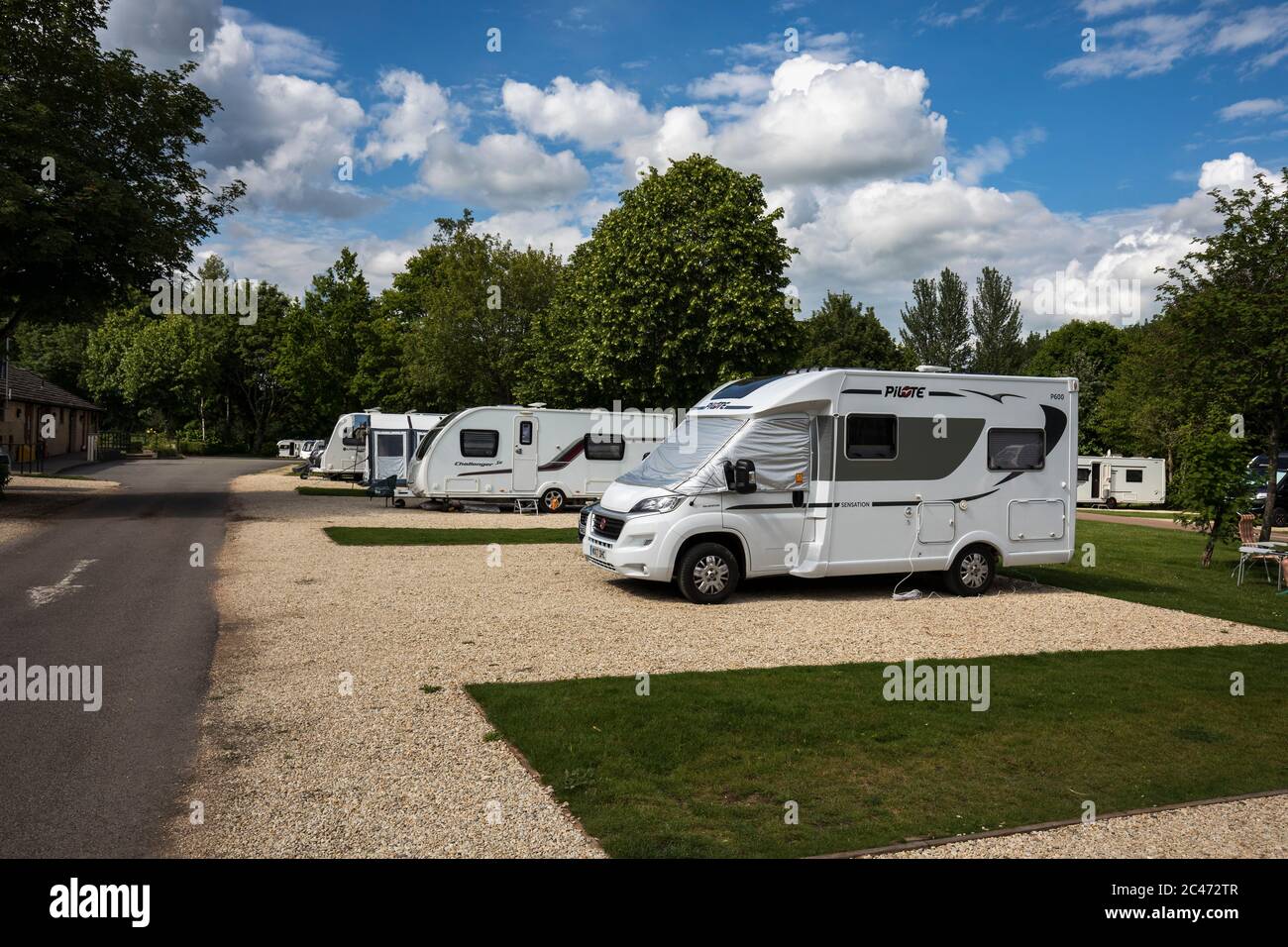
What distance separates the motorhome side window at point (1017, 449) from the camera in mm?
12664

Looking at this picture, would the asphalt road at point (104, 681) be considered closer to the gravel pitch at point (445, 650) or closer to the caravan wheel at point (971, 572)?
the gravel pitch at point (445, 650)

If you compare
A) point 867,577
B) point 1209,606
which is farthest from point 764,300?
point 1209,606

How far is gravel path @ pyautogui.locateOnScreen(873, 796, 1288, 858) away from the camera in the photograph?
15.1 ft

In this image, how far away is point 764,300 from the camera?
2648cm

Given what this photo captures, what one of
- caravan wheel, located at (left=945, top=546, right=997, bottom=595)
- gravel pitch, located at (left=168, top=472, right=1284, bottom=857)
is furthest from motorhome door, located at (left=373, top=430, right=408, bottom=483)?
caravan wheel, located at (left=945, top=546, right=997, bottom=595)

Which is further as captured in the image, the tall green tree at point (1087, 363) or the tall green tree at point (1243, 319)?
the tall green tree at point (1087, 363)

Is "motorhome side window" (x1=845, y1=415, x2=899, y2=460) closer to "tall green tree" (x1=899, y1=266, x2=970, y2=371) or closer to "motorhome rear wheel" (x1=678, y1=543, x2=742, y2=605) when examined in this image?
"motorhome rear wheel" (x1=678, y1=543, x2=742, y2=605)

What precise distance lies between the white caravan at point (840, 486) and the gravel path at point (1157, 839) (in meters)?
6.65

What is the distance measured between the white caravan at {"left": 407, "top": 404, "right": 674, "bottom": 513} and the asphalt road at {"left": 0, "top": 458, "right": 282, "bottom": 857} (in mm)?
7340

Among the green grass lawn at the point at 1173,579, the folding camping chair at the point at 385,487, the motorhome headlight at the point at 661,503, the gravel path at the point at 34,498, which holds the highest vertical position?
the motorhome headlight at the point at 661,503

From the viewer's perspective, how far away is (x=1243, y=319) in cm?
1748

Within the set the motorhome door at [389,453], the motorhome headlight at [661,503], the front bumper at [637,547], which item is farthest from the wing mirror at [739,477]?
the motorhome door at [389,453]

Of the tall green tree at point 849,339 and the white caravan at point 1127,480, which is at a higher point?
the tall green tree at point 849,339
